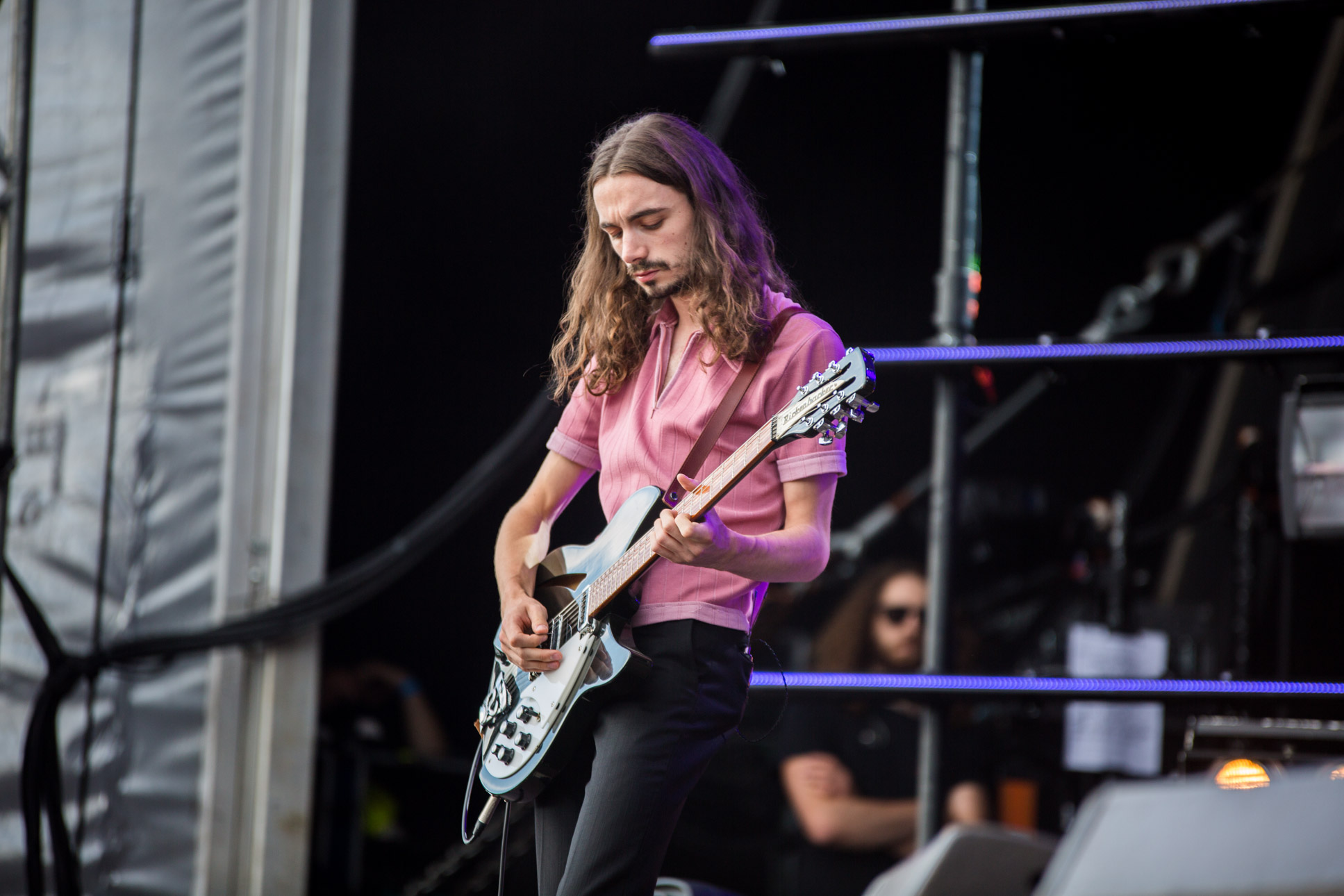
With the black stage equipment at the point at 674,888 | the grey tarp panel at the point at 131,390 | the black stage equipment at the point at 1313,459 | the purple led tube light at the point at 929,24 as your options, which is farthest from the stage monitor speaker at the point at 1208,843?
the grey tarp panel at the point at 131,390

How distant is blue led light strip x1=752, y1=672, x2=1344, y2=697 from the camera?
1.49m

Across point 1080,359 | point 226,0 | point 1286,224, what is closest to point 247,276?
point 226,0

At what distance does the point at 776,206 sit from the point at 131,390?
6.92ft

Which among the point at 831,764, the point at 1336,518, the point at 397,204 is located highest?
the point at 397,204

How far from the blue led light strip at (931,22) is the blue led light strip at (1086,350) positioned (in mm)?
442

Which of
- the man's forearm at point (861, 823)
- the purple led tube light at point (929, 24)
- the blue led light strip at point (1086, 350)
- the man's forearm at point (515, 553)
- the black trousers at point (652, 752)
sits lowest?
the man's forearm at point (861, 823)

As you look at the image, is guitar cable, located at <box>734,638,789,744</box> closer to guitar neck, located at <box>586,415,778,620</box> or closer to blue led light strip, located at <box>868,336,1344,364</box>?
guitar neck, located at <box>586,415,778,620</box>

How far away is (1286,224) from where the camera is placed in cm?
446

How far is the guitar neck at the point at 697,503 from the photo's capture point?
1138mm

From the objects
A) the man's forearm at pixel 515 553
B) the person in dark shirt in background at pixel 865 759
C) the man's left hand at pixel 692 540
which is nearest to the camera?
the man's left hand at pixel 692 540

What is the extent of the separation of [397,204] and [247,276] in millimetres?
500

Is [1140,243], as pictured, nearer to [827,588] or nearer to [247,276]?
[827,588]

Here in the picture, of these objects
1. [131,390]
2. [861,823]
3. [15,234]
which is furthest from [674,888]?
[131,390]

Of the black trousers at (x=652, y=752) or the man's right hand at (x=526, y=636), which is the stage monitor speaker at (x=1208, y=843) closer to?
the black trousers at (x=652, y=752)
